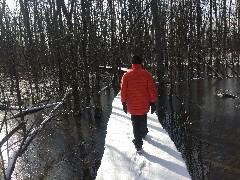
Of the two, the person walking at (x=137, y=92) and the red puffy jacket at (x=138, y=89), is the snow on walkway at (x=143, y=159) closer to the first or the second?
the person walking at (x=137, y=92)

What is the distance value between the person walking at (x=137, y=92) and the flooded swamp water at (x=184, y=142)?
1.74 metres

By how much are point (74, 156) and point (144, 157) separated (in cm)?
333

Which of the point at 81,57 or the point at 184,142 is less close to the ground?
the point at 81,57

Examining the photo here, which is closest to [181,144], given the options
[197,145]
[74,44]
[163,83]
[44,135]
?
[197,145]

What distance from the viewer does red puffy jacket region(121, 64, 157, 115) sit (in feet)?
20.8

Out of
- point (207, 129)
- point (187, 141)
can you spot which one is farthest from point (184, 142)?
point (207, 129)

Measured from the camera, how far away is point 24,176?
7805 mm

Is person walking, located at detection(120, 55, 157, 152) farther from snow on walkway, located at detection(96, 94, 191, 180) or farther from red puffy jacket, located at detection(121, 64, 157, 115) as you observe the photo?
snow on walkway, located at detection(96, 94, 191, 180)

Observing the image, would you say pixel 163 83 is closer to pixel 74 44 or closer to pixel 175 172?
pixel 74 44

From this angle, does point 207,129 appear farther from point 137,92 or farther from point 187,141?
point 137,92

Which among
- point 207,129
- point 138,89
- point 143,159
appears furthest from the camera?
point 207,129

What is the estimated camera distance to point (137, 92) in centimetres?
638

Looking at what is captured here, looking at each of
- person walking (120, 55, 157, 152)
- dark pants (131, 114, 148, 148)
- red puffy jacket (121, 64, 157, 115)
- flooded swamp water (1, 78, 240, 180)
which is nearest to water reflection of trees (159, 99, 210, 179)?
flooded swamp water (1, 78, 240, 180)

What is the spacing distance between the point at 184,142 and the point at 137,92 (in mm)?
3608
